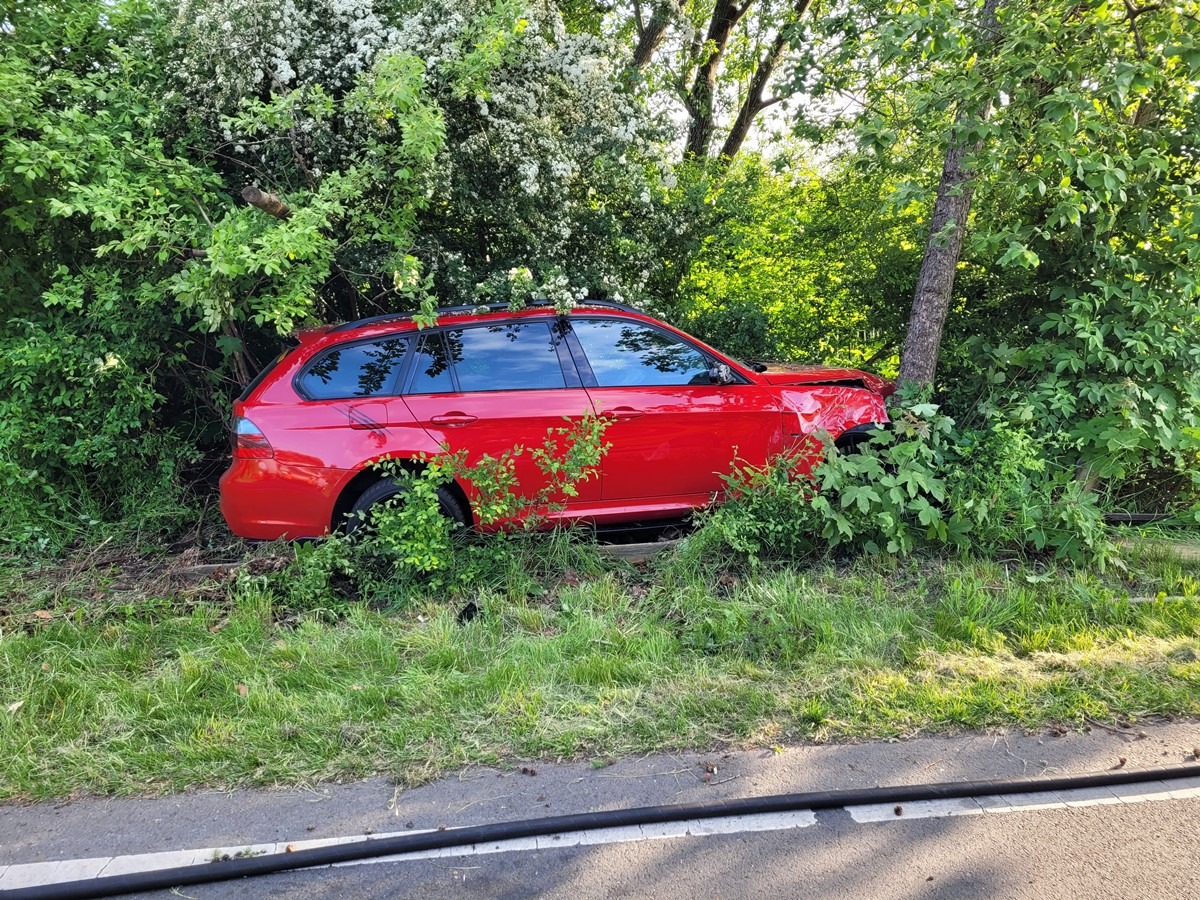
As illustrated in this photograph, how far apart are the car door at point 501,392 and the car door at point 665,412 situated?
170mm

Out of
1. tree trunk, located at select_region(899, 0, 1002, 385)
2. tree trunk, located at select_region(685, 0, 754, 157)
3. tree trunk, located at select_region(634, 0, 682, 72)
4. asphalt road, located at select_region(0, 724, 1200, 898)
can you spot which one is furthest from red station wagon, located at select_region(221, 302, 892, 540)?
tree trunk, located at select_region(685, 0, 754, 157)

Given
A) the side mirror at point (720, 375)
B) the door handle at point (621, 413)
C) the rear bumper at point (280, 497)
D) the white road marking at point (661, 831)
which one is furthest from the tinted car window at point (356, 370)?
the white road marking at point (661, 831)

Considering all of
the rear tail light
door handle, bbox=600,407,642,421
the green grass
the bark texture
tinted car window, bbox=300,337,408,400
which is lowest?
the green grass

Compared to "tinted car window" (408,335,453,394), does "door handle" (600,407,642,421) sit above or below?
below

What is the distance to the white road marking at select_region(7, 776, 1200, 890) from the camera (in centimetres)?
257

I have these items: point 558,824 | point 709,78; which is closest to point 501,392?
point 558,824

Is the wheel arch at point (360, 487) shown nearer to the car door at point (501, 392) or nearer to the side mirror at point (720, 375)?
the car door at point (501, 392)

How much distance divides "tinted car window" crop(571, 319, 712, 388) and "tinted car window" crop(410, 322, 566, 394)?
0.86 feet

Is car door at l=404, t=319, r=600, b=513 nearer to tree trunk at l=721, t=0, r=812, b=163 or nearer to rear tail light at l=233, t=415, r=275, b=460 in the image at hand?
rear tail light at l=233, t=415, r=275, b=460

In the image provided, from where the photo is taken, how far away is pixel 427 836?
267cm

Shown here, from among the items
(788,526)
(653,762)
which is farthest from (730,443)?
(653,762)

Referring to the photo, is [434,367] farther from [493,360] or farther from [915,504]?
[915,504]

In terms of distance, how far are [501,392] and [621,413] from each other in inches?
31.7

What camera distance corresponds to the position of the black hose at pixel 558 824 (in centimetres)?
249
